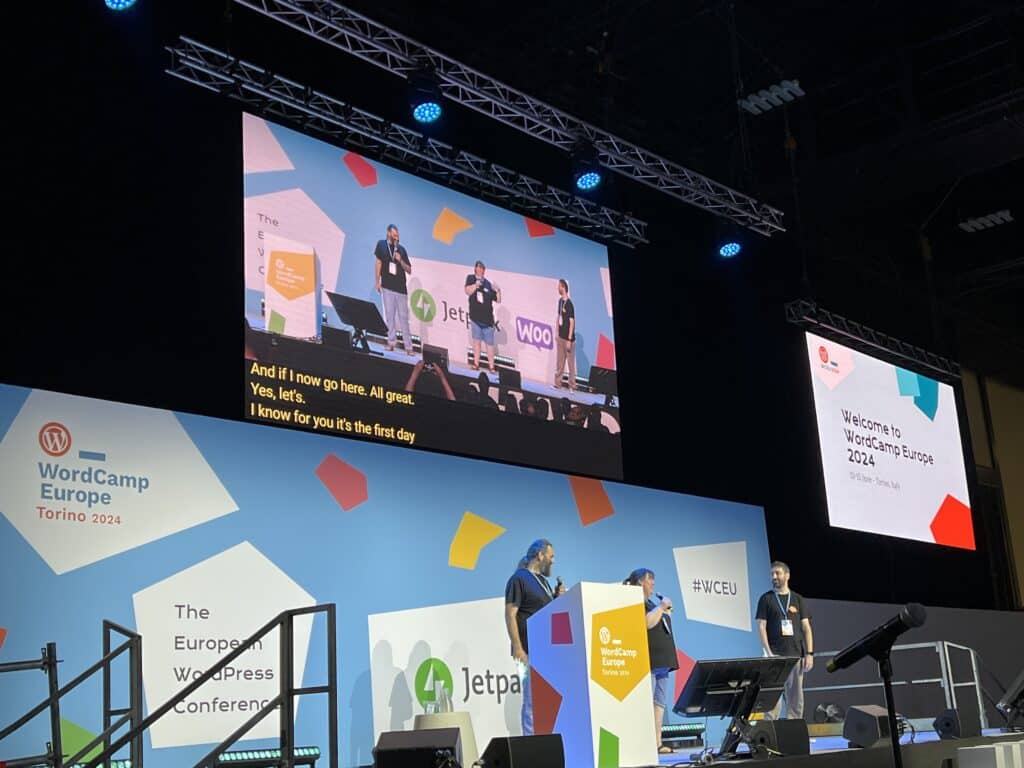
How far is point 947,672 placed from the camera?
25.9ft

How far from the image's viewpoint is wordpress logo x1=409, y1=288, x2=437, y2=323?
25.9 feet

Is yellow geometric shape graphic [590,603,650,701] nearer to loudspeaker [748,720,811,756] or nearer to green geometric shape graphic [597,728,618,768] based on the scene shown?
green geometric shape graphic [597,728,618,768]

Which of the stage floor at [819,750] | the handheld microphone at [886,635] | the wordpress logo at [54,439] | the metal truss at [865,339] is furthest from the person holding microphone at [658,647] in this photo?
the metal truss at [865,339]

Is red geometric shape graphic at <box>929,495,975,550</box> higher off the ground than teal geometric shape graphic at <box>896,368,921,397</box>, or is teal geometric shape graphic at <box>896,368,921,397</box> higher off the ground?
teal geometric shape graphic at <box>896,368,921,397</box>

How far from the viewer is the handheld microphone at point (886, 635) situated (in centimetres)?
362

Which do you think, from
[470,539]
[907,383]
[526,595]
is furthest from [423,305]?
[907,383]

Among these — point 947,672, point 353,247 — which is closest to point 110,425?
point 353,247

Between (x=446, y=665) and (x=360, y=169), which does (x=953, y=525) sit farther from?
(x=360, y=169)

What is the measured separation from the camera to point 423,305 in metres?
7.96

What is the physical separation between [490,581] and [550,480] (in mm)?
1000

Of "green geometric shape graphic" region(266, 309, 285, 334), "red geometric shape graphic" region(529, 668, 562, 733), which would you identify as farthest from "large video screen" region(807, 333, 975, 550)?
"red geometric shape graphic" region(529, 668, 562, 733)

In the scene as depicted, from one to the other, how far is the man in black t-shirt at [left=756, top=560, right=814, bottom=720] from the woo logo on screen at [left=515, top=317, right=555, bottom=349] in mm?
2358

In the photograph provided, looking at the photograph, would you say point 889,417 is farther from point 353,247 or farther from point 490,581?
point 353,247

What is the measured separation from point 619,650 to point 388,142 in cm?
402
